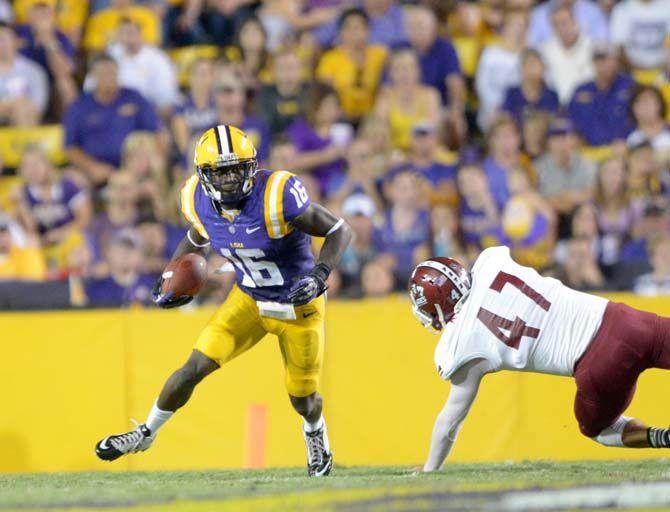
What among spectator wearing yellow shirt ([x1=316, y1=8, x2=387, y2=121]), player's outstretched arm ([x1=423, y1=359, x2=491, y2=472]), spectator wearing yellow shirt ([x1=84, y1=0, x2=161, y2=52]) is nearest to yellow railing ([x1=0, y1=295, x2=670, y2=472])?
player's outstretched arm ([x1=423, y1=359, x2=491, y2=472])

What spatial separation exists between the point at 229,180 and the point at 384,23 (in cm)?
521

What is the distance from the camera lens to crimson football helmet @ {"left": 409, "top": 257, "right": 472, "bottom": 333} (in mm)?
6023

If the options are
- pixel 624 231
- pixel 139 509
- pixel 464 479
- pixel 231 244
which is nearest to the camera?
pixel 139 509

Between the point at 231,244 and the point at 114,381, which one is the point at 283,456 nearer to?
the point at 114,381

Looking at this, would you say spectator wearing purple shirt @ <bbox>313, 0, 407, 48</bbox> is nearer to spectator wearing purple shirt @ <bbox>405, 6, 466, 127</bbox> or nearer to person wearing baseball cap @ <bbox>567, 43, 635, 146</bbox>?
spectator wearing purple shirt @ <bbox>405, 6, 466, 127</bbox>

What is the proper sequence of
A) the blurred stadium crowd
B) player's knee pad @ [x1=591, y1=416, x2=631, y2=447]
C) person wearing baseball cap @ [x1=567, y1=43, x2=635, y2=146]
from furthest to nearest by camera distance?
person wearing baseball cap @ [x1=567, y1=43, x2=635, y2=146] < the blurred stadium crowd < player's knee pad @ [x1=591, y1=416, x2=631, y2=447]

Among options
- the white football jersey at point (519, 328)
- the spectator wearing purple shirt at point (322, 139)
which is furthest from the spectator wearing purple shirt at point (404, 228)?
the white football jersey at point (519, 328)

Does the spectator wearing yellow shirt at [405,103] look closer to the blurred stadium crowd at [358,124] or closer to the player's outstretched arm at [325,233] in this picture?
the blurred stadium crowd at [358,124]

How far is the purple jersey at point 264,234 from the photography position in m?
6.52

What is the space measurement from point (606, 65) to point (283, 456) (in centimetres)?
437

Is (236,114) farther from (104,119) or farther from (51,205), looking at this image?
(51,205)

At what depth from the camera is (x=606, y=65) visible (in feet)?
34.7

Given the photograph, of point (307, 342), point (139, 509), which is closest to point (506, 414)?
point (307, 342)

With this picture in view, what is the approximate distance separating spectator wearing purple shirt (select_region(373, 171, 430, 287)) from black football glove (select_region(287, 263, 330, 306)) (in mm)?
3218
